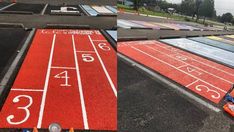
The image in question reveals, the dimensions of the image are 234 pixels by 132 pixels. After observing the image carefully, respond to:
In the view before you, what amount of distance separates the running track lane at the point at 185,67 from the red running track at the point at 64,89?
175cm

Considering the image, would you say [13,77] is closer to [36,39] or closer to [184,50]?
[36,39]

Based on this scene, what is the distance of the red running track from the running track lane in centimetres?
175

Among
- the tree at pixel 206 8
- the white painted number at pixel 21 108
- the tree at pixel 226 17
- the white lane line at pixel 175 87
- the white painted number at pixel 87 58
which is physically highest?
the tree at pixel 206 8

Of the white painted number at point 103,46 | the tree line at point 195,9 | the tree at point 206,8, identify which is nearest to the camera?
the white painted number at point 103,46

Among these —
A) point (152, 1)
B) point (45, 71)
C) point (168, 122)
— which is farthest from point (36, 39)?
point (152, 1)

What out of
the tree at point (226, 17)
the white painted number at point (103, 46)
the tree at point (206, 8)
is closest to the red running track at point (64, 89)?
the white painted number at point (103, 46)

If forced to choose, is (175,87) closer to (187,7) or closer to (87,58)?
(87,58)

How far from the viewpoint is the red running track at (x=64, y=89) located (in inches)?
264

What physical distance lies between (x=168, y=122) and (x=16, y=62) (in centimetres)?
661

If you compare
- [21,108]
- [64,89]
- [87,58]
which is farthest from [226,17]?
[21,108]

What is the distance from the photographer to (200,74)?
38.4 ft

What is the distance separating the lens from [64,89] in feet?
27.9

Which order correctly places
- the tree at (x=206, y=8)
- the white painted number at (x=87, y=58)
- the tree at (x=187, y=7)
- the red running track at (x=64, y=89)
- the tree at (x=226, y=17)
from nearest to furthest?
the red running track at (x=64, y=89)
the white painted number at (x=87, y=58)
the tree at (x=206, y=8)
the tree at (x=187, y=7)
the tree at (x=226, y=17)

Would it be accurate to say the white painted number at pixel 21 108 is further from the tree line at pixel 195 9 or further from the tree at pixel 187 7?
the tree at pixel 187 7
